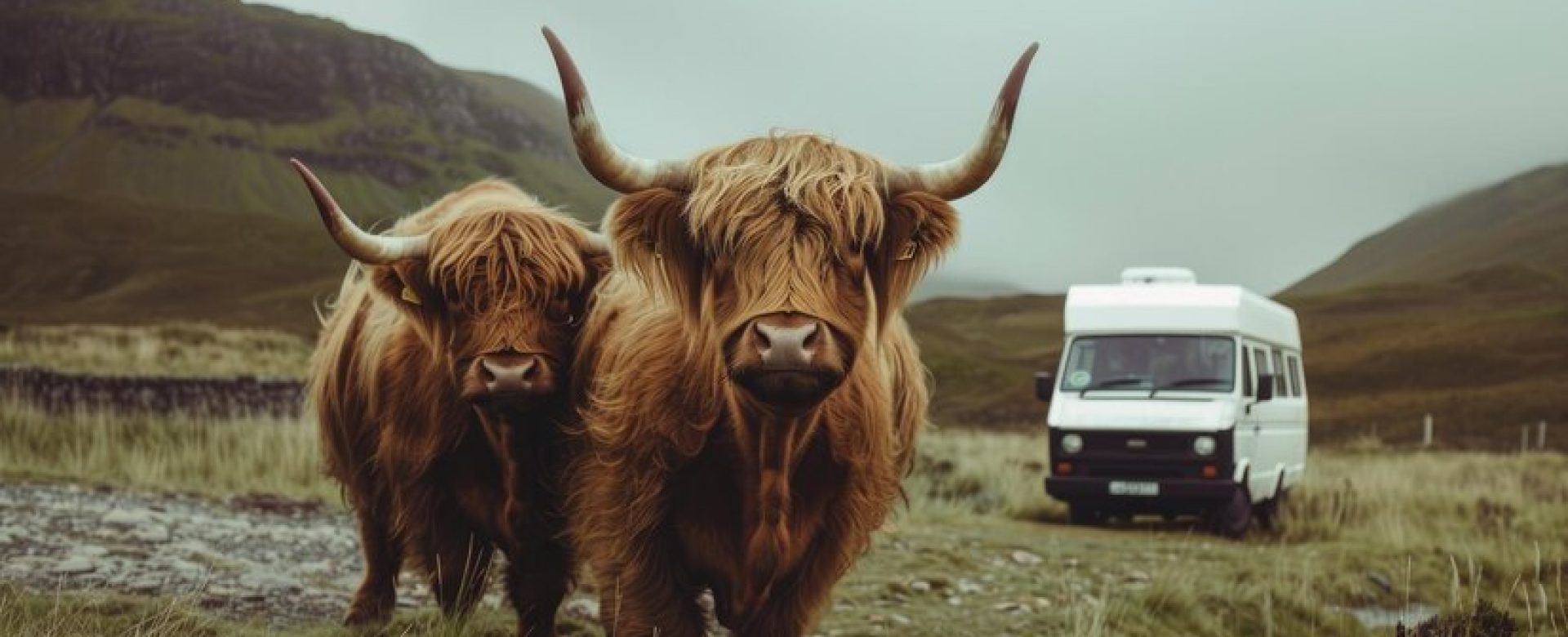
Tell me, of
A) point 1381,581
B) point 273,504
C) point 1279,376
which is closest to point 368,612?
point 273,504

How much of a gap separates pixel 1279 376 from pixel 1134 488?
3495 millimetres

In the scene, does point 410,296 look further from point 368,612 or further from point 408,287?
point 368,612

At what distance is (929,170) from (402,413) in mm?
2525

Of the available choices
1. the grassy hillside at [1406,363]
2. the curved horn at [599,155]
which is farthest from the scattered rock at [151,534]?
the grassy hillside at [1406,363]

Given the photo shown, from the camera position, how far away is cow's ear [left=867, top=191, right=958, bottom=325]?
12.7 ft

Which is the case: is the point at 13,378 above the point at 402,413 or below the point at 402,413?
below

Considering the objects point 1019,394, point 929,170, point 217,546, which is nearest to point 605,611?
point 929,170

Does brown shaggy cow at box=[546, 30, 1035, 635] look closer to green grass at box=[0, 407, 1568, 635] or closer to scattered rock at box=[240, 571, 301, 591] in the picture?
green grass at box=[0, 407, 1568, 635]

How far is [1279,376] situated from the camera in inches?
635

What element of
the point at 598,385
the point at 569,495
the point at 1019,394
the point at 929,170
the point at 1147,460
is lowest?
the point at 1019,394

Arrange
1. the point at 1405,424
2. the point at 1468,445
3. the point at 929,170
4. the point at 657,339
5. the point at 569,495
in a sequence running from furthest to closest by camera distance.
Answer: the point at 1405,424
the point at 1468,445
the point at 569,495
the point at 657,339
the point at 929,170

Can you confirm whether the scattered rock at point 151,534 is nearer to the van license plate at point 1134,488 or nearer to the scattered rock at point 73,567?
the scattered rock at point 73,567

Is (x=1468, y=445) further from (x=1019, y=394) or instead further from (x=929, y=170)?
(x=929, y=170)

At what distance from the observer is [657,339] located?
425 centimetres
